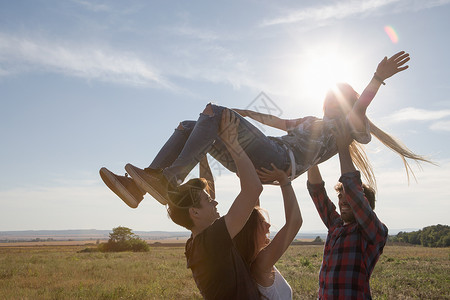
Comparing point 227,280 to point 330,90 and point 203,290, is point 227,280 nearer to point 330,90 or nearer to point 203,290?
point 203,290

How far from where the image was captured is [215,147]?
3.00 metres

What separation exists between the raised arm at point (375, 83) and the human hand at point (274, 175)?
0.90 metres

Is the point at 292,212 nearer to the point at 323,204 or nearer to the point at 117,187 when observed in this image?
the point at 117,187

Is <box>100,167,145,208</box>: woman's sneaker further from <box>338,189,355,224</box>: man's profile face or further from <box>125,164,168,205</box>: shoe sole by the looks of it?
<box>338,189,355,224</box>: man's profile face

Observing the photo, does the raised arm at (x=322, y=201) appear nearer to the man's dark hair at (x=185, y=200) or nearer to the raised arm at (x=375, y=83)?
the raised arm at (x=375, y=83)

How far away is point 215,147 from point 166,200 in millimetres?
635

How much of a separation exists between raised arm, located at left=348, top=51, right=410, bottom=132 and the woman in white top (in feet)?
3.12

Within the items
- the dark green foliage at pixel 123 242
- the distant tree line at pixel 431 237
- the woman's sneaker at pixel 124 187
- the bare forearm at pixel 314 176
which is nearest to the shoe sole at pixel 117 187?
the woman's sneaker at pixel 124 187

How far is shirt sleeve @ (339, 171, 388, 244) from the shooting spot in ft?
10.8

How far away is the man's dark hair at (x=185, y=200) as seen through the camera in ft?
8.25

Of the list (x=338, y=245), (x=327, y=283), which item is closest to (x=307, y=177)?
(x=338, y=245)

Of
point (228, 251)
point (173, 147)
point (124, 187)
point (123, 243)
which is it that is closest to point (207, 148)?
point (173, 147)

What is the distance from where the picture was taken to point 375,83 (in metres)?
3.02

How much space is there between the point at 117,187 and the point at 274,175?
1.17 m
